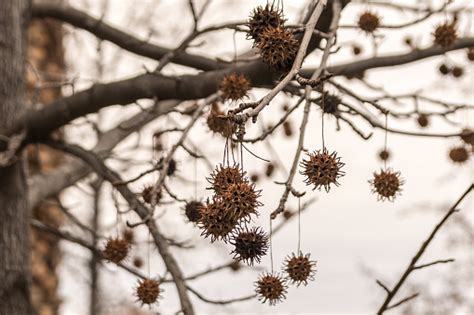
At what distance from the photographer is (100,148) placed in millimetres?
5965

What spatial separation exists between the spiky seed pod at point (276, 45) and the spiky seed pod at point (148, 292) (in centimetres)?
160

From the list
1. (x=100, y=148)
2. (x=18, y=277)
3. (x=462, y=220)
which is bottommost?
(x=18, y=277)

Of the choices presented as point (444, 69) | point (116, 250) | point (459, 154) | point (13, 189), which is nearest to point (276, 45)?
point (116, 250)

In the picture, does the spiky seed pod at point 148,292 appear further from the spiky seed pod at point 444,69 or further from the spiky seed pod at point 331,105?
the spiky seed pod at point 444,69

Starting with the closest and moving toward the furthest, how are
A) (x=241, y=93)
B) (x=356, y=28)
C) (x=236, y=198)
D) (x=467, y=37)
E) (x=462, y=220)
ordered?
1. (x=236, y=198)
2. (x=241, y=93)
3. (x=356, y=28)
4. (x=467, y=37)
5. (x=462, y=220)

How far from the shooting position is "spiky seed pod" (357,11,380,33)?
165 inches

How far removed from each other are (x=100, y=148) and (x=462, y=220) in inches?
312

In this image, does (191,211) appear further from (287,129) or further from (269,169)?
(287,129)

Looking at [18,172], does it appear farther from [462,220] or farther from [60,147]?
[462,220]

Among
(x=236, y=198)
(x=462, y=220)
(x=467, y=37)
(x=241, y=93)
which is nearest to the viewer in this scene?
(x=236, y=198)

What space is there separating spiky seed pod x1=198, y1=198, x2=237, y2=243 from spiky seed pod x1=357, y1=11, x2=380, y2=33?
234 cm

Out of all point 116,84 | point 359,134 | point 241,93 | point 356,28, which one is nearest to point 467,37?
point 356,28

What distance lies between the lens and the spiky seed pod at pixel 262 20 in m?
2.44

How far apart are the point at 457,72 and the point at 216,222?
3.26 metres
